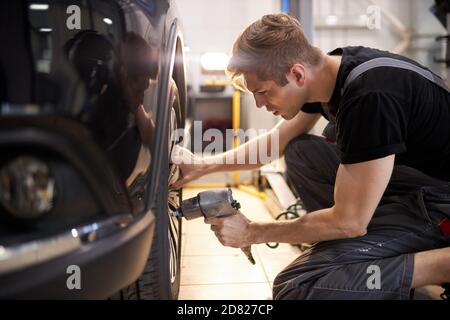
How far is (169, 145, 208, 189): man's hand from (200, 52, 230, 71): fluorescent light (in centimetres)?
145

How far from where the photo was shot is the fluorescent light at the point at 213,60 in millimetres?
2482

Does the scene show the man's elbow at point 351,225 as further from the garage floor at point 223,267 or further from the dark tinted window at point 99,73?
the dark tinted window at point 99,73

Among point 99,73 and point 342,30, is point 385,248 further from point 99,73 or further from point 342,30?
point 342,30

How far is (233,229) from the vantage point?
2.98 feet

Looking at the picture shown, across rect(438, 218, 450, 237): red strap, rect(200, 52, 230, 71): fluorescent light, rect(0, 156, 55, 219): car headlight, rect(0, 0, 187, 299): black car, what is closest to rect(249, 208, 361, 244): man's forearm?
rect(438, 218, 450, 237): red strap

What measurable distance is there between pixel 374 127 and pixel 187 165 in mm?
574

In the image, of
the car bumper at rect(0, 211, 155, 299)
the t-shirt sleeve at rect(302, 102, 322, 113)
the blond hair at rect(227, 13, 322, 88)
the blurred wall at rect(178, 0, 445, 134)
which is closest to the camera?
the car bumper at rect(0, 211, 155, 299)

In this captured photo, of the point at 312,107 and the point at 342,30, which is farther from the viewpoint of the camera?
the point at 342,30

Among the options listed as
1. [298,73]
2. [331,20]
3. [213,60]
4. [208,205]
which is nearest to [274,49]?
[298,73]

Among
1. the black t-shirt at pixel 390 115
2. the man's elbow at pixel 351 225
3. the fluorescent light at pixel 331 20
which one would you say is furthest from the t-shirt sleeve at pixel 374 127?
the fluorescent light at pixel 331 20

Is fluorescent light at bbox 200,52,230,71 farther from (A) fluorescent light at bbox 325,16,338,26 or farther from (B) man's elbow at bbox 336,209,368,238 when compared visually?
(B) man's elbow at bbox 336,209,368,238

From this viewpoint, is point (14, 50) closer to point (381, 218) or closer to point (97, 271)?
point (97, 271)

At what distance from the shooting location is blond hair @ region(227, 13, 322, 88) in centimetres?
89

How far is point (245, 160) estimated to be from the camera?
1288 millimetres
